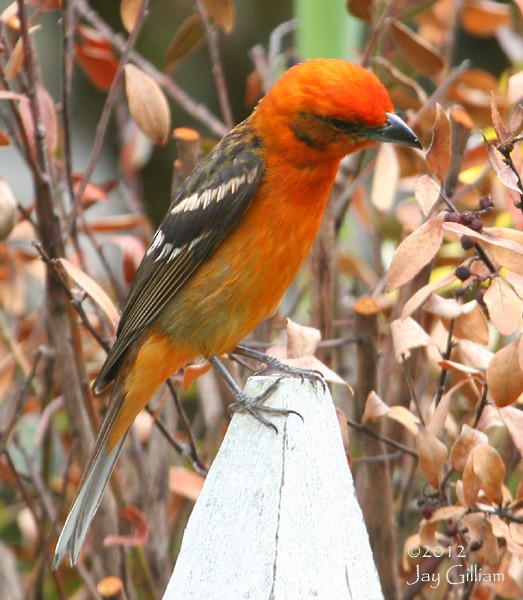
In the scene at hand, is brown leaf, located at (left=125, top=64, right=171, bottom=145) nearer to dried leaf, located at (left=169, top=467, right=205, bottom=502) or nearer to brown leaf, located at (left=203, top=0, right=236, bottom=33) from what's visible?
brown leaf, located at (left=203, top=0, right=236, bottom=33)

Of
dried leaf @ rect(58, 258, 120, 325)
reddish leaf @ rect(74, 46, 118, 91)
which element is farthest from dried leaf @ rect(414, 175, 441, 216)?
reddish leaf @ rect(74, 46, 118, 91)

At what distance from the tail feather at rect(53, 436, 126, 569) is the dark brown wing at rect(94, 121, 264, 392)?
10.5 inches

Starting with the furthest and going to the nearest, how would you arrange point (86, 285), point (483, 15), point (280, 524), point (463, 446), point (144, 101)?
point (483, 15)
point (144, 101)
point (86, 285)
point (463, 446)
point (280, 524)

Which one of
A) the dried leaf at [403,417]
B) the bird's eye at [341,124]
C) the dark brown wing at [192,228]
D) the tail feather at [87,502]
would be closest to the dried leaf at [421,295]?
the dried leaf at [403,417]

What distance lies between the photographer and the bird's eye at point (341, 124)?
2855mm

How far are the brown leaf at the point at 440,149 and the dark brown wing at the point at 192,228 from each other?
2.84 feet

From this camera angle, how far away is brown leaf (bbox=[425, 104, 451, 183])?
220cm

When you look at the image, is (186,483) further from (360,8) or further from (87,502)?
(360,8)

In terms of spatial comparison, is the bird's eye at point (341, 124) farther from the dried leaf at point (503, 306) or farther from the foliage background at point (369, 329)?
the dried leaf at point (503, 306)

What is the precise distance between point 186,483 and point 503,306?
125 centimetres

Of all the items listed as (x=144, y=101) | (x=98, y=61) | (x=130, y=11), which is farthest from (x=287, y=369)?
(x=98, y=61)

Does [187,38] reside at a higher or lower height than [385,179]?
higher

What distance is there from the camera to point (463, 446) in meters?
2.33

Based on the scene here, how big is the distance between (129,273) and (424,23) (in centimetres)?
155
